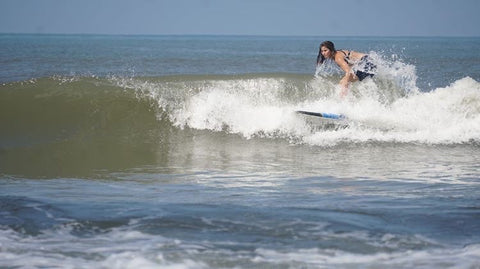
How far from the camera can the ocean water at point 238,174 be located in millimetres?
4766

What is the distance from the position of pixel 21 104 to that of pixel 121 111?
7.18 feet

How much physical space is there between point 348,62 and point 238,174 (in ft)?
13.5

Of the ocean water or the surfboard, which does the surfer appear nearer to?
the surfboard

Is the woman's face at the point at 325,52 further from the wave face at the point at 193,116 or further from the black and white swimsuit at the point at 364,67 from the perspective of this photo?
the wave face at the point at 193,116

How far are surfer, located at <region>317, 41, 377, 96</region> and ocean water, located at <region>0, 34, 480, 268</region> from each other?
63cm

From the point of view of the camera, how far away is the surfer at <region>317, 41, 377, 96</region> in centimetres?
1079

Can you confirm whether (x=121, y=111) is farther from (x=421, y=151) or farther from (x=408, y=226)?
(x=408, y=226)

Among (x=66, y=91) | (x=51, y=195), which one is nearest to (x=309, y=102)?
(x=66, y=91)

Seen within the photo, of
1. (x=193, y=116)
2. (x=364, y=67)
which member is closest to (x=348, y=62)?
(x=364, y=67)

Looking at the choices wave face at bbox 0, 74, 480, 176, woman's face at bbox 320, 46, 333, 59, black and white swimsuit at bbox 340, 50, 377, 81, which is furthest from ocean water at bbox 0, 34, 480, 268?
woman's face at bbox 320, 46, 333, 59

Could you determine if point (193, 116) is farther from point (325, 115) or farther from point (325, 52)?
point (325, 52)

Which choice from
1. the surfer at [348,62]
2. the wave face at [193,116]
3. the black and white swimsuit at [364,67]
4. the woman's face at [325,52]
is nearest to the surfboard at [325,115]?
the wave face at [193,116]

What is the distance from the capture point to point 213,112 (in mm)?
12586

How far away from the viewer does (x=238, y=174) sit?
26.5 feet
